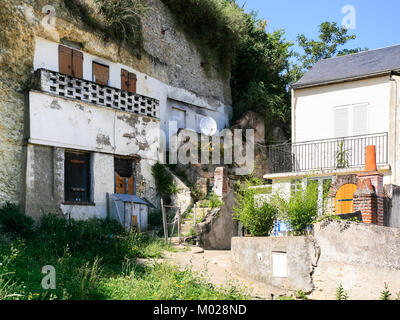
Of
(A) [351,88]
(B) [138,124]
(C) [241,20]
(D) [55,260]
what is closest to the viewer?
(D) [55,260]

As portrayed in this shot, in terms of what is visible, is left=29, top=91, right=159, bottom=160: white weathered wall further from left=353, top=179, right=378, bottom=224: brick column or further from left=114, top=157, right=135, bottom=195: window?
left=353, top=179, right=378, bottom=224: brick column

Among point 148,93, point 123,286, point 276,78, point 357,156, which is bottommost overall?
point 123,286

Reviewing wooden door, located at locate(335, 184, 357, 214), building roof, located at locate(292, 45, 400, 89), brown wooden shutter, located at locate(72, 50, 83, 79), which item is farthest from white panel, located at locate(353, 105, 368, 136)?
brown wooden shutter, located at locate(72, 50, 83, 79)

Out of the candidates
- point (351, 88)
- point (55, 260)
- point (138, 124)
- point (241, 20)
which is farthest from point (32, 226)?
point (241, 20)

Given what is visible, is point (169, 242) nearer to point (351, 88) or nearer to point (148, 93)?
point (148, 93)

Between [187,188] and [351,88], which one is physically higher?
[351,88]

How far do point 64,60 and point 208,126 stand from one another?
7594mm

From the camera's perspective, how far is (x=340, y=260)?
9.80 m

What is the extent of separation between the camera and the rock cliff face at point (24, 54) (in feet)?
44.4

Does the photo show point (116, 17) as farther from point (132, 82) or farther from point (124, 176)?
point (124, 176)

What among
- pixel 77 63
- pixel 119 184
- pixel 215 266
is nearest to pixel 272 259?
pixel 215 266

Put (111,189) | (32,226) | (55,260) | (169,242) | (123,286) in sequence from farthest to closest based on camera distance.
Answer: (111,189) → (169,242) → (32,226) → (55,260) → (123,286)

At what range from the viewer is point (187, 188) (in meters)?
17.4

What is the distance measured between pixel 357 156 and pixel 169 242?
8.44 m
